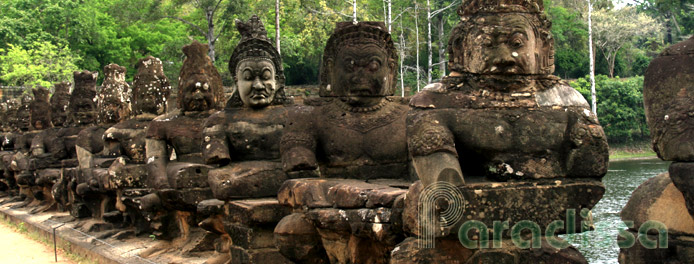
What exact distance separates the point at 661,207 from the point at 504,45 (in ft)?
5.05

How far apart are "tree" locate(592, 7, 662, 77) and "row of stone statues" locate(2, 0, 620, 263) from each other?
18.6 meters

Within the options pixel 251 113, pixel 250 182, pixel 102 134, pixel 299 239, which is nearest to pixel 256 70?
pixel 251 113

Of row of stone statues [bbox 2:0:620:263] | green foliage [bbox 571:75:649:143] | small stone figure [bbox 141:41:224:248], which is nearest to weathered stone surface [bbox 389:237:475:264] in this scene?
row of stone statues [bbox 2:0:620:263]

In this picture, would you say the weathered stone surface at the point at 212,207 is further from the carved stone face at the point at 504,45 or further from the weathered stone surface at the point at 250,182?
the carved stone face at the point at 504,45

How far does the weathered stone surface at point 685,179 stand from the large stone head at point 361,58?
A: 2585 mm

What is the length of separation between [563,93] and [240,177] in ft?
10.8

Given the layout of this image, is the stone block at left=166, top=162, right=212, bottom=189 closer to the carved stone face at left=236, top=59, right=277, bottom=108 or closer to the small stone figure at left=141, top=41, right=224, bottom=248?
the small stone figure at left=141, top=41, right=224, bottom=248

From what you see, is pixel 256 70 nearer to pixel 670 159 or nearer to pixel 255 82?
pixel 255 82

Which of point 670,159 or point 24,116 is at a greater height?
point 24,116

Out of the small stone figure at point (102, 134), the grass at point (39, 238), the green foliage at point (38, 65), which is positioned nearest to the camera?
the grass at point (39, 238)

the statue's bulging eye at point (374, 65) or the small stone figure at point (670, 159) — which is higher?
the statue's bulging eye at point (374, 65)

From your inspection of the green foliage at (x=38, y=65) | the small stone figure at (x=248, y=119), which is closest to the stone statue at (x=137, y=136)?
the small stone figure at (x=248, y=119)

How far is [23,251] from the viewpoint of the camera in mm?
12695

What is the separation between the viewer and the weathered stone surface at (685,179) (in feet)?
15.9
